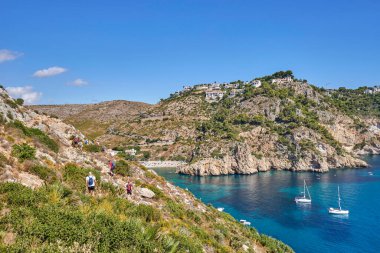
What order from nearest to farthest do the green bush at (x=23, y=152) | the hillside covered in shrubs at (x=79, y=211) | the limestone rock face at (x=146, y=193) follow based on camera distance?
the hillside covered in shrubs at (x=79, y=211) → the green bush at (x=23, y=152) → the limestone rock face at (x=146, y=193)

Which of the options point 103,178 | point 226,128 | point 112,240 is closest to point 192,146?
point 226,128

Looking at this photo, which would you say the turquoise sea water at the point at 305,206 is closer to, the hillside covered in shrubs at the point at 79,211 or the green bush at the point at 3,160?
the hillside covered in shrubs at the point at 79,211

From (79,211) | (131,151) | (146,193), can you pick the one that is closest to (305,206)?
(146,193)

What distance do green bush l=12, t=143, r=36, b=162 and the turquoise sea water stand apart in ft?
145

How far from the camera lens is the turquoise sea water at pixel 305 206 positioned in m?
50.2

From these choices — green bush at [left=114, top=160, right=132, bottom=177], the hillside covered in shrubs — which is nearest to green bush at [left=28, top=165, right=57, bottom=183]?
the hillside covered in shrubs

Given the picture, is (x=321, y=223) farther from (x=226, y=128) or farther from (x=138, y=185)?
(x=226, y=128)

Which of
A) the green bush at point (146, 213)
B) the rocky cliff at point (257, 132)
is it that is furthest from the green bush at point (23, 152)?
the rocky cliff at point (257, 132)

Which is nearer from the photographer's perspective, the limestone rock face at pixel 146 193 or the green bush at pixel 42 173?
the green bush at pixel 42 173

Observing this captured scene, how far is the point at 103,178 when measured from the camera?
1844 cm

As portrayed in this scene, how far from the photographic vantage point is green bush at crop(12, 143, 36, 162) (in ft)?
49.1

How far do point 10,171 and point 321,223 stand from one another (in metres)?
59.4

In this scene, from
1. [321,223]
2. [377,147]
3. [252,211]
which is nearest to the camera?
[321,223]

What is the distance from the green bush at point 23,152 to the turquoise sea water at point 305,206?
1739 inches
